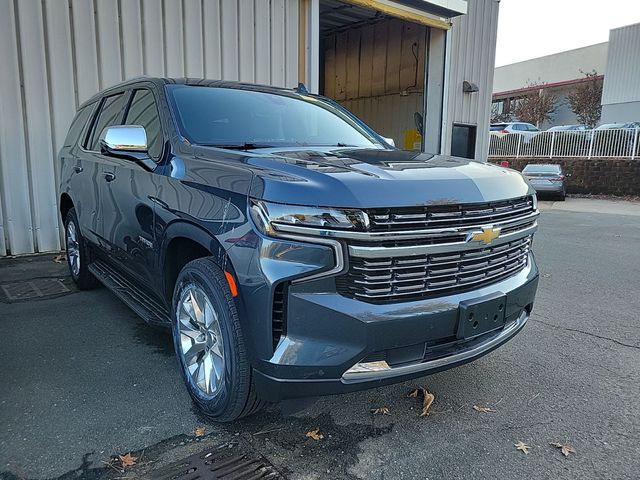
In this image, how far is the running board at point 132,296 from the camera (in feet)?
10.2

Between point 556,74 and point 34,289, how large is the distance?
44.1 metres

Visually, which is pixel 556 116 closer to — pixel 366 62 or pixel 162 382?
pixel 366 62

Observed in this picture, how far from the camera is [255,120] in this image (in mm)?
3420

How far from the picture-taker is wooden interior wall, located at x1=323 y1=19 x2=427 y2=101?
11.6m

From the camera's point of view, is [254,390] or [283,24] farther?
Result: [283,24]

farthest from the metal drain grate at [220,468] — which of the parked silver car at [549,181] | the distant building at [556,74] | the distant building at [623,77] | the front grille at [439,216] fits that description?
the distant building at [556,74]

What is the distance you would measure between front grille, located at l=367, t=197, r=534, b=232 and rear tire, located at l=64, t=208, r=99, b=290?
339 cm

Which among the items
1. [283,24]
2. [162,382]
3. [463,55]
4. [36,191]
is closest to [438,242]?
[162,382]

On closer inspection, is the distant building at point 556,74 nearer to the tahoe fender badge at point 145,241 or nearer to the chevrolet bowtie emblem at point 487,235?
the chevrolet bowtie emblem at point 487,235

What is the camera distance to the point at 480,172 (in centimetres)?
264

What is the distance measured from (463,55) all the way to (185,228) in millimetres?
11182

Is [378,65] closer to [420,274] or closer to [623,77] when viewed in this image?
[420,274]

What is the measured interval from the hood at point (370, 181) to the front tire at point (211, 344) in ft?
1.83

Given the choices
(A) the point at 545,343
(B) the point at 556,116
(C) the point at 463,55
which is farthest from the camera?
(B) the point at 556,116
